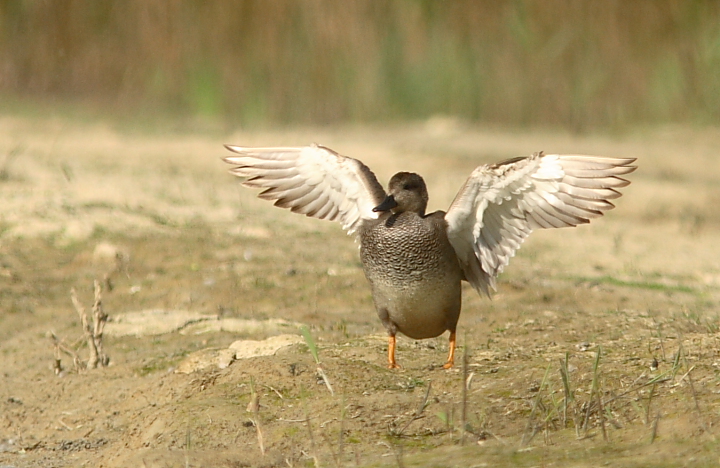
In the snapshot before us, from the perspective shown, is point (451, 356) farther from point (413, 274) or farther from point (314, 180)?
point (314, 180)

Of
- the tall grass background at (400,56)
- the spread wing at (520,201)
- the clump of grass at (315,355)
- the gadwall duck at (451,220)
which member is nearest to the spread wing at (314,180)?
the gadwall duck at (451,220)

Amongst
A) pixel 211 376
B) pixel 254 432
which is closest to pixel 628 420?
pixel 254 432

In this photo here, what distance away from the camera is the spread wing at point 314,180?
5.10 m

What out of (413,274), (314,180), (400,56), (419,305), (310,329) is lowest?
(310,329)

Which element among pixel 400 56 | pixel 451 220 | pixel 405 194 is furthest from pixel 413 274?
pixel 400 56

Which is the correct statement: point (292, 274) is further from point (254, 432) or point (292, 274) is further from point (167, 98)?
point (167, 98)

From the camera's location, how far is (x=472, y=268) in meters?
5.07

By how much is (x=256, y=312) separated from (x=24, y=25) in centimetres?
707

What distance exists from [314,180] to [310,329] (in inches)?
34.8

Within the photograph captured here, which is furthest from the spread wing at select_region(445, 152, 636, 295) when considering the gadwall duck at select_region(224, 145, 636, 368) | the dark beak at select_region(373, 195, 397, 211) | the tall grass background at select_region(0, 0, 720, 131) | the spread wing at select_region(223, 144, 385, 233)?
the tall grass background at select_region(0, 0, 720, 131)

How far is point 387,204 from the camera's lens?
4.90 metres

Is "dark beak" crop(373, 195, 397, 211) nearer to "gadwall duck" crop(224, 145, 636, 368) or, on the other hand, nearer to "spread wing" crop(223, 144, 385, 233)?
"gadwall duck" crop(224, 145, 636, 368)

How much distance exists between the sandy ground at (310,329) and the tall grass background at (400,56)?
4.49 ft

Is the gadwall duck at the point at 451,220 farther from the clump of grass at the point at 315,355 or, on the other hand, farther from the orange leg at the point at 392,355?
the clump of grass at the point at 315,355
